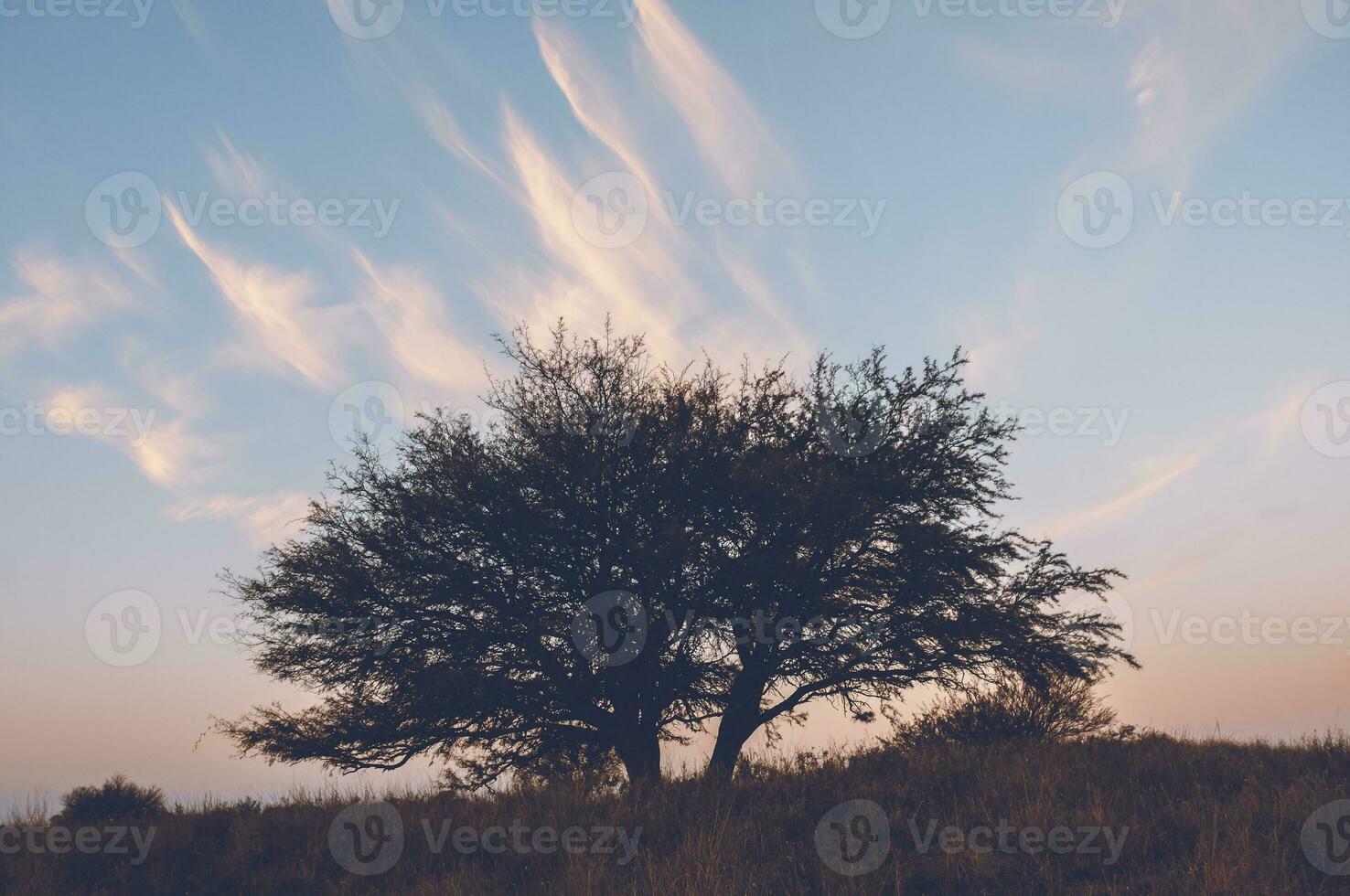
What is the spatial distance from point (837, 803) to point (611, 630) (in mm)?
7586

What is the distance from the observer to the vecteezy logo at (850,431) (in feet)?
67.1

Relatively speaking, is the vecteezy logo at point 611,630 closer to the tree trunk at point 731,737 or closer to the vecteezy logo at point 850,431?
the tree trunk at point 731,737

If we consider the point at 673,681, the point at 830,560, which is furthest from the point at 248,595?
the point at 830,560

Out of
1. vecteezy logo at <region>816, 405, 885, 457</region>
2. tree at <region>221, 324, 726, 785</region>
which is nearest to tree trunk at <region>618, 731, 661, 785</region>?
tree at <region>221, 324, 726, 785</region>

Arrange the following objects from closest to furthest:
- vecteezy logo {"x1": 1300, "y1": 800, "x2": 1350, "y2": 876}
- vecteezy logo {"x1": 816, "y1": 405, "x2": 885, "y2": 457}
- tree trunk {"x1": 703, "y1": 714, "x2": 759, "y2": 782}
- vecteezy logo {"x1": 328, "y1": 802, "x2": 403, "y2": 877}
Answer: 1. vecteezy logo {"x1": 1300, "y1": 800, "x2": 1350, "y2": 876}
2. vecteezy logo {"x1": 328, "y1": 802, "x2": 403, "y2": 877}
3. tree trunk {"x1": 703, "y1": 714, "x2": 759, "y2": 782}
4. vecteezy logo {"x1": 816, "y1": 405, "x2": 885, "y2": 457}

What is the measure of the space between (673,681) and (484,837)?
7665mm

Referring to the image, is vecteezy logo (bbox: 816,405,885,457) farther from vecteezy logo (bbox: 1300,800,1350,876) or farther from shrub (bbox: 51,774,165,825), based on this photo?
shrub (bbox: 51,774,165,825)

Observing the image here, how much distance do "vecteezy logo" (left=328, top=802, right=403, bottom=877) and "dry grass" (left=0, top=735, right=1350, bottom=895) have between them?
0.16m

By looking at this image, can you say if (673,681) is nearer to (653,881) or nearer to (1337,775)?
(653,881)

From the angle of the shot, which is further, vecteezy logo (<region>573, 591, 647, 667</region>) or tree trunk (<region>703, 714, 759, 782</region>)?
tree trunk (<region>703, 714, 759, 782</region>)

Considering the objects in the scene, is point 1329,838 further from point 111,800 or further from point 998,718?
point 111,800

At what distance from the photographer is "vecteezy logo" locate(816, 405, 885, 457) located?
805 inches

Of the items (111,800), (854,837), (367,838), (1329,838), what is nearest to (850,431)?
(854,837)

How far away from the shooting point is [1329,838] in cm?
995
